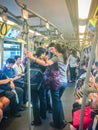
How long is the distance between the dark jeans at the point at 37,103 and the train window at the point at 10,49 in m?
2.10

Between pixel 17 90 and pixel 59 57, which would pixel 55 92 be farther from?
pixel 17 90

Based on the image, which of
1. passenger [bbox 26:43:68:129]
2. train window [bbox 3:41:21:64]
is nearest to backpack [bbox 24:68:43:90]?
passenger [bbox 26:43:68:129]

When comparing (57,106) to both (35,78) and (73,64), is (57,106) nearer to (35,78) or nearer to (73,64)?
(35,78)

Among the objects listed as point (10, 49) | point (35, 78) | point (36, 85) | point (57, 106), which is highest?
point (10, 49)

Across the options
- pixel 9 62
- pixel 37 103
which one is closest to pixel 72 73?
pixel 9 62

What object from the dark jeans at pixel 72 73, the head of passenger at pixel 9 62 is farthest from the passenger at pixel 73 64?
the head of passenger at pixel 9 62

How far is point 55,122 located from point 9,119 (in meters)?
0.92

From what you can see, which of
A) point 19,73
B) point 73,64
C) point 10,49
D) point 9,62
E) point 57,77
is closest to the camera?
point 57,77

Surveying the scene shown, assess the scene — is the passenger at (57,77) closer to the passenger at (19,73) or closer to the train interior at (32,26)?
the train interior at (32,26)

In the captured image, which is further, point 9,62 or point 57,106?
point 9,62

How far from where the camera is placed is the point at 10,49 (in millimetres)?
6191

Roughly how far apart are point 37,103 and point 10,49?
9.38 feet

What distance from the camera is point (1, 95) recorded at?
3.83 m

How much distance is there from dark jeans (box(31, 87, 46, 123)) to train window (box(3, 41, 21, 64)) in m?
2.10
